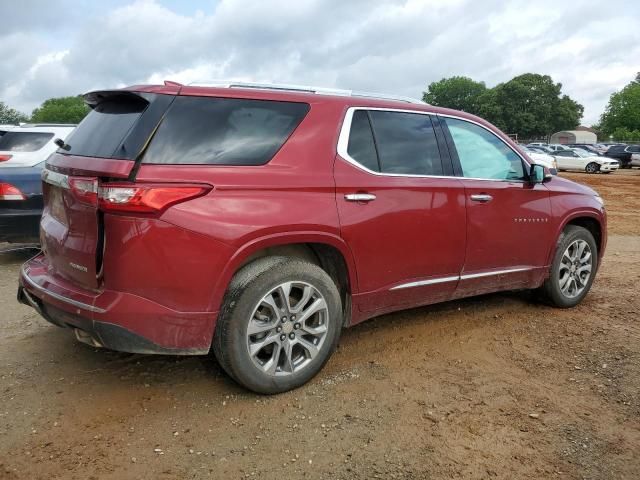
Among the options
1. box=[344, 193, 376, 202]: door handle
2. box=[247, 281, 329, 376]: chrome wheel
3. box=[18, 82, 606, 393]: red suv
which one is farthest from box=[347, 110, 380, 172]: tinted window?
box=[247, 281, 329, 376]: chrome wheel

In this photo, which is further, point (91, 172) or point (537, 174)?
point (537, 174)

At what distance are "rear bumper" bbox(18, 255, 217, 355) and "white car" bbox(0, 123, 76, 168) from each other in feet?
14.2

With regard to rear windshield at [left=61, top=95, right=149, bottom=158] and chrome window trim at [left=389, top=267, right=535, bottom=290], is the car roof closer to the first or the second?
rear windshield at [left=61, top=95, right=149, bottom=158]

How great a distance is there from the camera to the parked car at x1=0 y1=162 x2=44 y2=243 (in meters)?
6.52

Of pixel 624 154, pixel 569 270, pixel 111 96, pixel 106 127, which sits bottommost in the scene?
pixel 569 270

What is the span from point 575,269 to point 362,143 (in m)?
2.66

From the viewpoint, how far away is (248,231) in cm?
297

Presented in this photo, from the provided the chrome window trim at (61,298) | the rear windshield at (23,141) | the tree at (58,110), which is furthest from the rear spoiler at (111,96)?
the tree at (58,110)

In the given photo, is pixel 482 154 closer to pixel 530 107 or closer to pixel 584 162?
pixel 584 162

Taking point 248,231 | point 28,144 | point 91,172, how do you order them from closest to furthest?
point 91,172, point 248,231, point 28,144

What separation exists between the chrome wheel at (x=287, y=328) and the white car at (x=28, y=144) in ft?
→ 15.3

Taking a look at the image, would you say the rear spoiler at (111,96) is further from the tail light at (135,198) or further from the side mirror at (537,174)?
the side mirror at (537,174)

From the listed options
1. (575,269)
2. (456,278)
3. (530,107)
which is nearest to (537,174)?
(575,269)

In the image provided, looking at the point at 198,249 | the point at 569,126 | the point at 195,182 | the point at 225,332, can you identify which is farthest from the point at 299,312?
the point at 569,126
